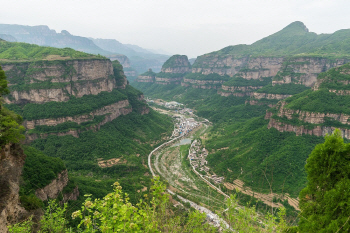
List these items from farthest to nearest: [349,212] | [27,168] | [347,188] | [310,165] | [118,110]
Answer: [118,110] → [27,168] → [310,165] → [347,188] → [349,212]

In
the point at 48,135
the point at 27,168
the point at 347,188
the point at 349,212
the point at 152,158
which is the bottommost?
the point at 152,158

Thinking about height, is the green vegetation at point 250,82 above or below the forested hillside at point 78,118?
above

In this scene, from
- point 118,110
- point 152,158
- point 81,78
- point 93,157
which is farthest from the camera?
point 118,110

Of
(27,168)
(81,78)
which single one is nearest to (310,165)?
(27,168)

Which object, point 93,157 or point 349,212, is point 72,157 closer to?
point 93,157

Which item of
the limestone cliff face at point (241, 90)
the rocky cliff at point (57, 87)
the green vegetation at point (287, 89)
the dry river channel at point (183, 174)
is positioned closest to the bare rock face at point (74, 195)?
the dry river channel at point (183, 174)

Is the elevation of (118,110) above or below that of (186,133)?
above

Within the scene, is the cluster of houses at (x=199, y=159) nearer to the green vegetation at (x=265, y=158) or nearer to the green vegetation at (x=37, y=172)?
the green vegetation at (x=265, y=158)
